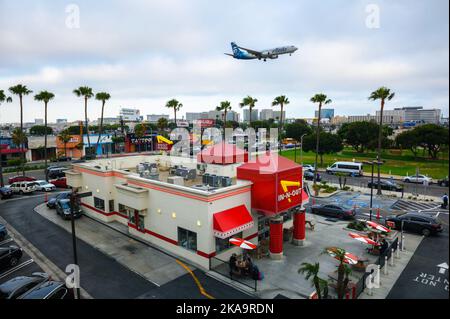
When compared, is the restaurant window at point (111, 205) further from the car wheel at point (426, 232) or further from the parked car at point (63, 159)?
the parked car at point (63, 159)

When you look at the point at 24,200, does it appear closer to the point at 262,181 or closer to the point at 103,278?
the point at 103,278

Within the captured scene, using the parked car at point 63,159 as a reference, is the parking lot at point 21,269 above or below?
below

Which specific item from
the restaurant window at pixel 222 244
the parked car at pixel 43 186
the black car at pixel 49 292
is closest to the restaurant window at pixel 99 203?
the black car at pixel 49 292

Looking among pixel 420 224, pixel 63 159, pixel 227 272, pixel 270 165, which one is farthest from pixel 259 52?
pixel 63 159

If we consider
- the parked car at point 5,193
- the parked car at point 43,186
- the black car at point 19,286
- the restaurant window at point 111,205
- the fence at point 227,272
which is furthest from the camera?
the parked car at point 43,186

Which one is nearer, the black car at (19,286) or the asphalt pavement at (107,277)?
the black car at (19,286)

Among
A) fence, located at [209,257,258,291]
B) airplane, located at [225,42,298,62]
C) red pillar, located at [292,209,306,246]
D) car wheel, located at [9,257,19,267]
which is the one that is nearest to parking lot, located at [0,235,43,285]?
car wheel, located at [9,257,19,267]

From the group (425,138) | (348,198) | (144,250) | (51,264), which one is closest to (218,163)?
(144,250)
